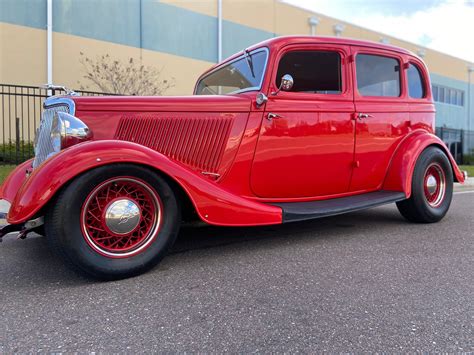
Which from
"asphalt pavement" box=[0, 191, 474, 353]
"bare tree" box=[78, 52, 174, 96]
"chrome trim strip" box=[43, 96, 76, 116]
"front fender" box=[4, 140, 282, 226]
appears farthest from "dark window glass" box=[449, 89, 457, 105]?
"chrome trim strip" box=[43, 96, 76, 116]

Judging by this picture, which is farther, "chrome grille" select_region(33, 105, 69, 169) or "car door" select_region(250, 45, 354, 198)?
"car door" select_region(250, 45, 354, 198)

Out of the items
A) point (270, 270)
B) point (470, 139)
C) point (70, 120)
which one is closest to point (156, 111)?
point (70, 120)

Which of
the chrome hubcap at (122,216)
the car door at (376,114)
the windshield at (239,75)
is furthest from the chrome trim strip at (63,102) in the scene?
the car door at (376,114)

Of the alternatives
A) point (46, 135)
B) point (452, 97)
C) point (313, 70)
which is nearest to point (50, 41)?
point (46, 135)

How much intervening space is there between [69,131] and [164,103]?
2.50 feet

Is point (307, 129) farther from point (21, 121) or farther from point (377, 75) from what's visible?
point (21, 121)

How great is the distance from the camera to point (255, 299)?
83.5 inches

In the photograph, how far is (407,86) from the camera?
4184mm

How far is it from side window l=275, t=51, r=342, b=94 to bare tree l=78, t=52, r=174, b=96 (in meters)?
8.35

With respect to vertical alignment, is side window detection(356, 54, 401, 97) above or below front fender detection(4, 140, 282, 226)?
above

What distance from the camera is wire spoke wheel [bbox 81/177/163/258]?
2365 mm

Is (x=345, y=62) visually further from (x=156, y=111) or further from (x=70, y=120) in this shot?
(x=70, y=120)

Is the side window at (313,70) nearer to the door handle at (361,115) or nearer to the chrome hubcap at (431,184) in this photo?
the door handle at (361,115)

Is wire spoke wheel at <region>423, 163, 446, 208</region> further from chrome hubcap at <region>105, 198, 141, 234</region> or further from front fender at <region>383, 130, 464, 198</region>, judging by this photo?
chrome hubcap at <region>105, 198, 141, 234</region>
